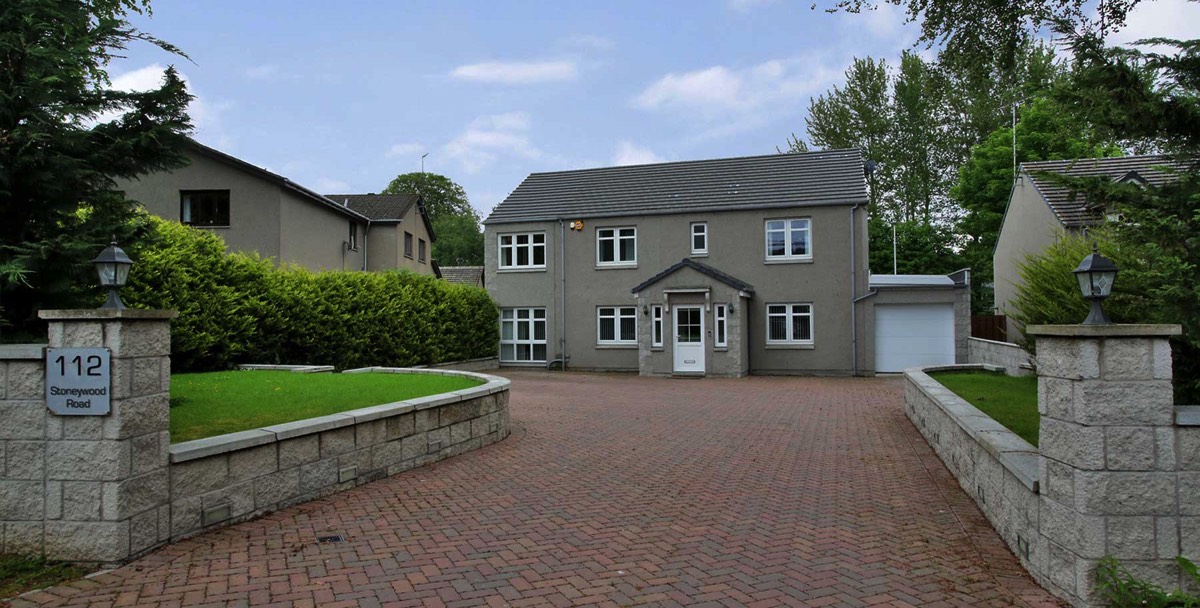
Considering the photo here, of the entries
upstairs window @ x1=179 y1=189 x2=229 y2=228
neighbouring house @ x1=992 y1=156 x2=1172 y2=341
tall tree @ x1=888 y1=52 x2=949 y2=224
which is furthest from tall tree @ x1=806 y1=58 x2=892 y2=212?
upstairs window @ x1=179 y1=189 x2=229 y2=228

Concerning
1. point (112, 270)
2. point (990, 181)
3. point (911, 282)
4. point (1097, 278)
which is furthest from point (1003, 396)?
point (990, 181)

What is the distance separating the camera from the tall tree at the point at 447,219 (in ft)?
235

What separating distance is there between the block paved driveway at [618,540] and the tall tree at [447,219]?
207ft

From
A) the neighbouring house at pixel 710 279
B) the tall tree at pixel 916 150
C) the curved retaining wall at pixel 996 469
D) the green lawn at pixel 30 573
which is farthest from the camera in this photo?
the tall tree at pixel 916 150

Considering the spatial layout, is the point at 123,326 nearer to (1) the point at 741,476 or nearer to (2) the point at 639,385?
(1) the point at 741,476

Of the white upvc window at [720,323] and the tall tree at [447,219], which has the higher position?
the tall tree at [447,219]

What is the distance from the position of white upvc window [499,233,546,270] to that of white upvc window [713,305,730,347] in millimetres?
7428

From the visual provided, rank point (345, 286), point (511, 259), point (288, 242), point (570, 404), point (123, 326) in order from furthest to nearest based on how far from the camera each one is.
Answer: point (511, 259), point (288, 242), point (345, 286), point (570, 404), point (123, 326)

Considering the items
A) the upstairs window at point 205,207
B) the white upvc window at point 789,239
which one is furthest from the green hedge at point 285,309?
the white upvc window at point 789,239

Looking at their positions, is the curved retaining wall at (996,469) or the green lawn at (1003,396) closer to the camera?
the curved retaining wall at (996,469)

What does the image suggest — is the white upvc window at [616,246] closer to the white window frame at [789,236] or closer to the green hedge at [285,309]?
the white window frame at [789,236]

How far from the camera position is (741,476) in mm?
8297

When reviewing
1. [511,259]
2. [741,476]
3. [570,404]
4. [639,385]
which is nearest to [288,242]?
[511,259]

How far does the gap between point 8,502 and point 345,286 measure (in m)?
13.9
